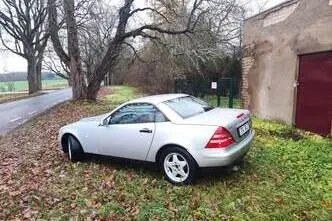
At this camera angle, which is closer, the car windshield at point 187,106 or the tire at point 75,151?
the car windshield at point 187,106

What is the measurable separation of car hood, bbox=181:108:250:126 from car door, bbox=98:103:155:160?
0.77 meters

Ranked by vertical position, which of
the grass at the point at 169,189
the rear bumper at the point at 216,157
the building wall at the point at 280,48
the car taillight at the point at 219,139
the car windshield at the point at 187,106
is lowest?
the grass at the point at 169,189

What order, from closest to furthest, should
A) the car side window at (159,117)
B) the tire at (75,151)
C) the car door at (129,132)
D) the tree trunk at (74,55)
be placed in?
the car side window at (159,117)
the car door at (129,132)
the tire at (75,151)
the tree trunk at (74,55)

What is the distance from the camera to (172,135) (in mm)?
6207

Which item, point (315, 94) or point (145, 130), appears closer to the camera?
point (145, 130)

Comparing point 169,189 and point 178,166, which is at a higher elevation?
point 178,166

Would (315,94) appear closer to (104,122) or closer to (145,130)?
(145,130)

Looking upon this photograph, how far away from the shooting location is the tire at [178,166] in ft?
19.9

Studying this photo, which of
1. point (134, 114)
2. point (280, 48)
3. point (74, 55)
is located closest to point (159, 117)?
point (134, 114)

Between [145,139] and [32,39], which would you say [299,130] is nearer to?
[145,139]

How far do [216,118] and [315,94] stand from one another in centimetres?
478

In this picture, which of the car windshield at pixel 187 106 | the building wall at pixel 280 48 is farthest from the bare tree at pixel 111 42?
the car windshield at pixel 187 106

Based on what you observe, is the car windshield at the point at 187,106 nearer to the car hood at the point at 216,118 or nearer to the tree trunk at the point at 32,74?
the car hood at the point at 216,118

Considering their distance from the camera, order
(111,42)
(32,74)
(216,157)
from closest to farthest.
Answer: (216,157) < (111,42) < (32,74)
